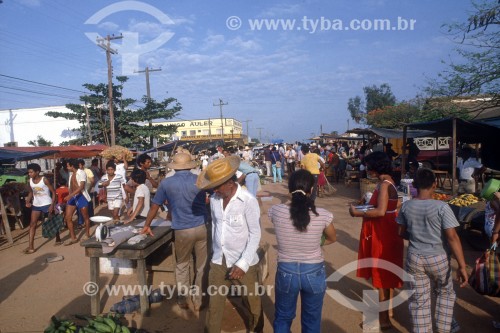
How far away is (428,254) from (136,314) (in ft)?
10.8

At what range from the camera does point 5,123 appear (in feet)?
118

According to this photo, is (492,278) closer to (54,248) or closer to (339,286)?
(339,286)

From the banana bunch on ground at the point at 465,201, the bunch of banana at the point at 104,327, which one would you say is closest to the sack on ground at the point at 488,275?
the bunch of banana at the point at 104,327

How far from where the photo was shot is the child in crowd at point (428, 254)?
2.84 meters

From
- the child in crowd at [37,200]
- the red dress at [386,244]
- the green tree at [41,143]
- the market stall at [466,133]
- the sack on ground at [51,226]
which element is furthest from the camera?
the green tree at [41,143]

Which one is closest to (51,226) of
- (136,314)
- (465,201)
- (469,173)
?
(136,314)

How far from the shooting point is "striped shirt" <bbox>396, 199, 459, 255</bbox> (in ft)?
9.21

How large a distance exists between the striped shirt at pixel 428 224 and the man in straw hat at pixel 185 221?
7.37ft

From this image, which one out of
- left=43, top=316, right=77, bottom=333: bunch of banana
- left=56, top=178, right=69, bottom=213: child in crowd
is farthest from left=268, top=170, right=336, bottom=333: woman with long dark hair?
left=56, top=178, right=69, bottom=213: child in crowd

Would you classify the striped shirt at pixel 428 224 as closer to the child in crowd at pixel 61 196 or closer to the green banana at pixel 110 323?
the green banana at pixel 110 323

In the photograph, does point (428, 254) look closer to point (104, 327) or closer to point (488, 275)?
point (488, 275)

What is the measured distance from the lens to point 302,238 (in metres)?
2.57

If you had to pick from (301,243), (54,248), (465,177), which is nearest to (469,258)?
(465,177)

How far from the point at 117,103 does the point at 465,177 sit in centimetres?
2098
